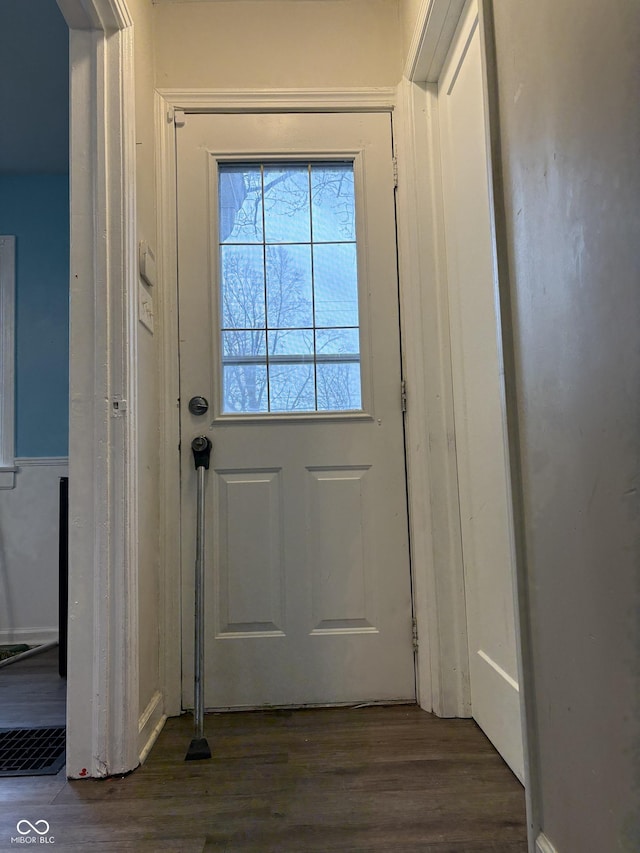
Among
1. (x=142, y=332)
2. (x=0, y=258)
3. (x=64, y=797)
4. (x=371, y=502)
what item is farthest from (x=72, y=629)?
(x=0, y=258)

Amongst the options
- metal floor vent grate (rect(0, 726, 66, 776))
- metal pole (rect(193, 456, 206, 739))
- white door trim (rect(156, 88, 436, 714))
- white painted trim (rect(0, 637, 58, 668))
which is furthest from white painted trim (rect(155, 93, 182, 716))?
white painted trim (rect(0, 637, 58, 668))

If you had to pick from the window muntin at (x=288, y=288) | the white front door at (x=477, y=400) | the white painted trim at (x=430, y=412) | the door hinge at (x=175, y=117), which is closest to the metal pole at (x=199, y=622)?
the window muntin at (x=288, y=288)

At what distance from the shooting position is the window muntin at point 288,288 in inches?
75.7

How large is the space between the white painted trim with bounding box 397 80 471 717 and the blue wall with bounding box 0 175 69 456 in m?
2.00

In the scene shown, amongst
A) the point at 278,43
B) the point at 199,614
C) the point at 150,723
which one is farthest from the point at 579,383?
the point at 278,43

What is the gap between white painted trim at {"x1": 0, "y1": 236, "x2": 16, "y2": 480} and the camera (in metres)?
2.88

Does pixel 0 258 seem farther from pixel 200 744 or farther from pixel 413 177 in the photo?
pixel 200 744

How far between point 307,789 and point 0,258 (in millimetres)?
3010

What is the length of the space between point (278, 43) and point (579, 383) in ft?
6.14

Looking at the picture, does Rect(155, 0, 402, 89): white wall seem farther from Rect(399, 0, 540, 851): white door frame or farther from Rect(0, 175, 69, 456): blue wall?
Rect(0, 175, 69, 456): blue wall

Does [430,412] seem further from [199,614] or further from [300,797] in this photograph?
[300,797]

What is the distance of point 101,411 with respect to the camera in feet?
4.73

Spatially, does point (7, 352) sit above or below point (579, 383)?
above

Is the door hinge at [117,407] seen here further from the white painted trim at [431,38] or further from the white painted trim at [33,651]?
the white painted trim at [33,651]
